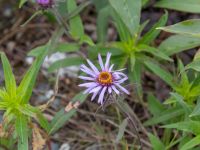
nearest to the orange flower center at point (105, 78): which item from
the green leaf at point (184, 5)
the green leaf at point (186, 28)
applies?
the green leaf at point (186, 28)

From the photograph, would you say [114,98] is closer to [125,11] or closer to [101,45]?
[125,11]

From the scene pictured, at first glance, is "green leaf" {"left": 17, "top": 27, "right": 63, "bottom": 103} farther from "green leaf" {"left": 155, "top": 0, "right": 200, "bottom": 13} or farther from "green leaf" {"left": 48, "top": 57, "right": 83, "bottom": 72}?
"green leaf" {"left": 155, "top": 0, "right": 200, "bottom": 13}

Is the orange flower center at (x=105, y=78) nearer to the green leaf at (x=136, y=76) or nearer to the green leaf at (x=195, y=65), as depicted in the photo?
the green leaf at (x=195, y=65)

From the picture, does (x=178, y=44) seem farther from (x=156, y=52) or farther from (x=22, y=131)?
(x=22, y=131)

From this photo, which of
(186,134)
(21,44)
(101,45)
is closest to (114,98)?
(186,134)

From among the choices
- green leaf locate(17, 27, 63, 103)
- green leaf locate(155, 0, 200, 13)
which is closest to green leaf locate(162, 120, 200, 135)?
green leaf locate(17, 27, 63, 103)
